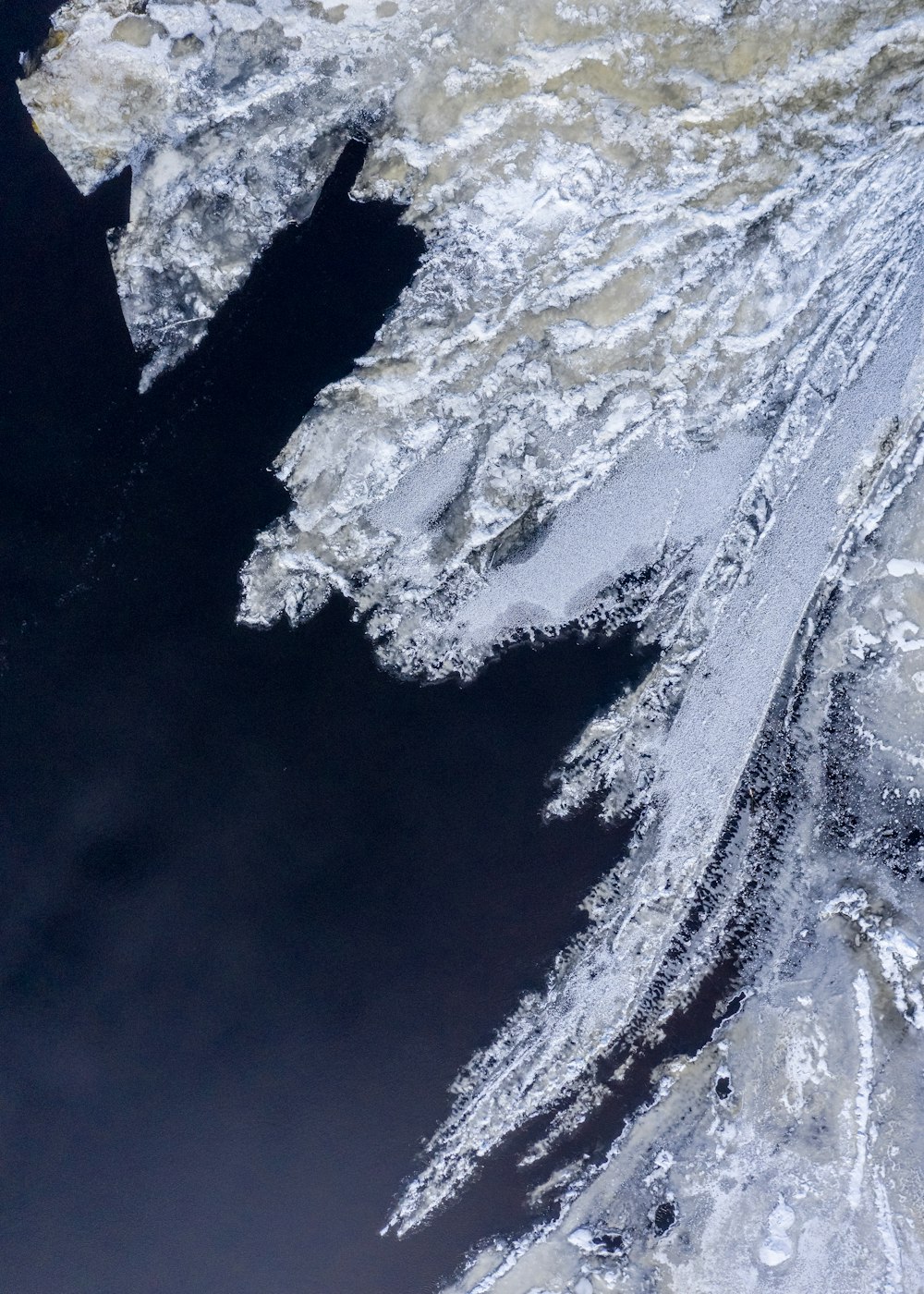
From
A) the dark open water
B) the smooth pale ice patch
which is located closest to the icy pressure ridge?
the smooth pale ice patch

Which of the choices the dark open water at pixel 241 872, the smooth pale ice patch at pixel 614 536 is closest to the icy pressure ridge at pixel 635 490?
the smooth pale ice patch at pixel 614 536

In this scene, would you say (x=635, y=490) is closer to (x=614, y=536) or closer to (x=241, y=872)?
(x=614, y=536)

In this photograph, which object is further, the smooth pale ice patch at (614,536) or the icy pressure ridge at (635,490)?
the smooth pale ice patch at (614,536)

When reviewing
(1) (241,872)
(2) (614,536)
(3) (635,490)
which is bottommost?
(1) (241,872)

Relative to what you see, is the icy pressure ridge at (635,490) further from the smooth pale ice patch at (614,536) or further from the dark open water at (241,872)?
the dark open water at (241,872)

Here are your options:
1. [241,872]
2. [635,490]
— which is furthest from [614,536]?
[241,872]
